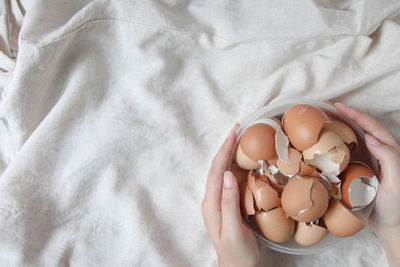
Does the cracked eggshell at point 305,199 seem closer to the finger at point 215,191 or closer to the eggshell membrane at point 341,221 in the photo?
the eggshell membrane at point 341,221

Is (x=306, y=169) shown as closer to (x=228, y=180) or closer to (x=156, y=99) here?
(x=228, y=180)

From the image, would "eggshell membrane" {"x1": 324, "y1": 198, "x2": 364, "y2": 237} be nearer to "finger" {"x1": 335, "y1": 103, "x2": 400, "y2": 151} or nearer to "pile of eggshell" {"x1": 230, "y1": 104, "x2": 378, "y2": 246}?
"pile of eggshell" {"x1": 230, "y1": 104, "x2": 378, "y2": 246}

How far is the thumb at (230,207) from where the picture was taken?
64cm

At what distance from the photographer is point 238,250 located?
0.65 meters

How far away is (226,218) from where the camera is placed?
65 cm

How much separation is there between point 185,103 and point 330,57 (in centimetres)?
37

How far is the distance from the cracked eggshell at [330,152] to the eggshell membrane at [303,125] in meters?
0.01

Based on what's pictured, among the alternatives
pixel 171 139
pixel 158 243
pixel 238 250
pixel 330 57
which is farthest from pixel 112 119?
pixel 330 57

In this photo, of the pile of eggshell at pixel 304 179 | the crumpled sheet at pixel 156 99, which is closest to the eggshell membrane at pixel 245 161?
the pile of eggshell at pixel 304 179

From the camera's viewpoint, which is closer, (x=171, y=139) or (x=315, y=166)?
(x=315, y=166)

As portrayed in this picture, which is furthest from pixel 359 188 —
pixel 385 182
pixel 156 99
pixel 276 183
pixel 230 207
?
pixel 156 99

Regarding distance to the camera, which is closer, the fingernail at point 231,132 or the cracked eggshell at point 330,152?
the cracked eggshell at point 330,152

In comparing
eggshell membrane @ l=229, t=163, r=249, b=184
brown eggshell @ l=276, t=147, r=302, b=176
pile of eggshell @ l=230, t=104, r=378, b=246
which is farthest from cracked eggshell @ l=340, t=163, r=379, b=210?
eggshell membrane @ l=229, t=163, r=249, b=184

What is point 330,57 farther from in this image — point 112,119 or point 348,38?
point 112,119
